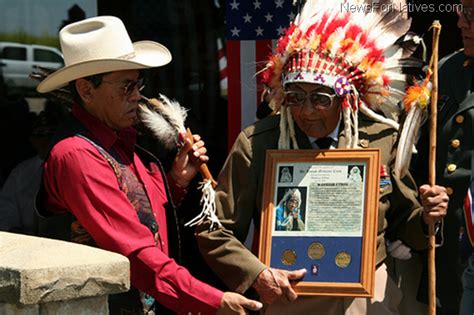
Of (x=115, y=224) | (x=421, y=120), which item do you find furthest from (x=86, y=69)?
(x=421, y=120)

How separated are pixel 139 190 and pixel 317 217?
0.77 metres

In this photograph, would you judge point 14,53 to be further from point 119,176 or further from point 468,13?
point 468,13

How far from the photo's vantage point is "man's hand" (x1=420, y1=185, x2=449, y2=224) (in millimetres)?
4316

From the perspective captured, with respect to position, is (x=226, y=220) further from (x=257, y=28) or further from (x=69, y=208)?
(x=257, y=28)

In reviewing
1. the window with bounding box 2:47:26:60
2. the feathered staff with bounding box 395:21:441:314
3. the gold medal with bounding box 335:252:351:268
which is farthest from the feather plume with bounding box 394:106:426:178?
the window with bounding box 2:47:26:60

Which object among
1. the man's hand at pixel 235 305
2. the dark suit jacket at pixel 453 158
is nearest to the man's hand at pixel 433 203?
the dark suit jacket at pixel 453 158

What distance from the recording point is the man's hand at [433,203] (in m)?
4.32

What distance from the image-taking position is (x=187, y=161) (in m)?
4.86

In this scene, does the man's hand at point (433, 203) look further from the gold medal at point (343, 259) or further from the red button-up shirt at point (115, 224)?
the red button-up shirt at point (115, 224)

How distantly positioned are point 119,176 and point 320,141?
34.9 inches

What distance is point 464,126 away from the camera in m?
4.79

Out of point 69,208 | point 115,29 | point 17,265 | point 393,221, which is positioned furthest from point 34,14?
point 17,265

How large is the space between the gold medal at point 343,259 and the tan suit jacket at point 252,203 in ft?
0.66

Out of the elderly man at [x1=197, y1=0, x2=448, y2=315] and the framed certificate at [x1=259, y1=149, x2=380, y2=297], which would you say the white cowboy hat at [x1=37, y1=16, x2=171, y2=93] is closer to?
the elderly man at [x1=197, y1=0, x2=448, y2=315]
